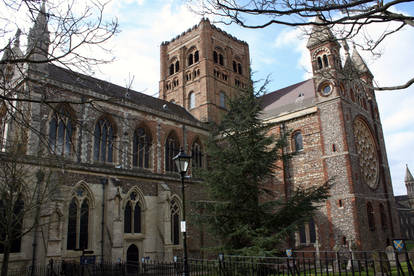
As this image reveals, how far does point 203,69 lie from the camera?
36781 mm

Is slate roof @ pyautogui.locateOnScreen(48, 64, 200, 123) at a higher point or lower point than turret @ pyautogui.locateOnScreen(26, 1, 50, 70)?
higher

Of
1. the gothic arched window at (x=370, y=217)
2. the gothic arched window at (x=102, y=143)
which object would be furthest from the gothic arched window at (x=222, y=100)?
the gothic arched window at (x=370, y=217)

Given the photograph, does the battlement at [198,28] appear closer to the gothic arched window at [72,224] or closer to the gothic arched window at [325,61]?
the gothic arched window at [325,61]

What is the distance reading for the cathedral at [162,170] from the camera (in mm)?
18312

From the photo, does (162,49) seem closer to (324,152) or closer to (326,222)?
(324,152)

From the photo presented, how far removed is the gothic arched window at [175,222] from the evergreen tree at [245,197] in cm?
876

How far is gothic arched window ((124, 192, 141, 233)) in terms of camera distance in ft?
69.1

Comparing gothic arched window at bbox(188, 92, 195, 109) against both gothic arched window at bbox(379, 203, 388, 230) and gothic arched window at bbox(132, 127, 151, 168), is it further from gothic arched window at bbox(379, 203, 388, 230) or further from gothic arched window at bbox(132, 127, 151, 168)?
gothic arched window at bbox(379, 203, 388, 230)

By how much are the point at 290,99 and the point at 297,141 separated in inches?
241

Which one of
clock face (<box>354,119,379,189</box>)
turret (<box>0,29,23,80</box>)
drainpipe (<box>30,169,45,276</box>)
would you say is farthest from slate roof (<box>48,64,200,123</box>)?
clock face (<box>354,119,379,189</box>)

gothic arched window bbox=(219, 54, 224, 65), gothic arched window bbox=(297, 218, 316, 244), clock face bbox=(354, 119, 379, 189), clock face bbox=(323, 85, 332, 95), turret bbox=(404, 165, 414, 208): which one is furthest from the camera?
turret bbox=(404, 165, 414, 208)

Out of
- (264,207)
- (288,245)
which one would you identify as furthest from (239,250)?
(288,245)

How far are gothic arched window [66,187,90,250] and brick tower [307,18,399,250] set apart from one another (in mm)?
14472

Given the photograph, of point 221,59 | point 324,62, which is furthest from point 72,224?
point 221,59
